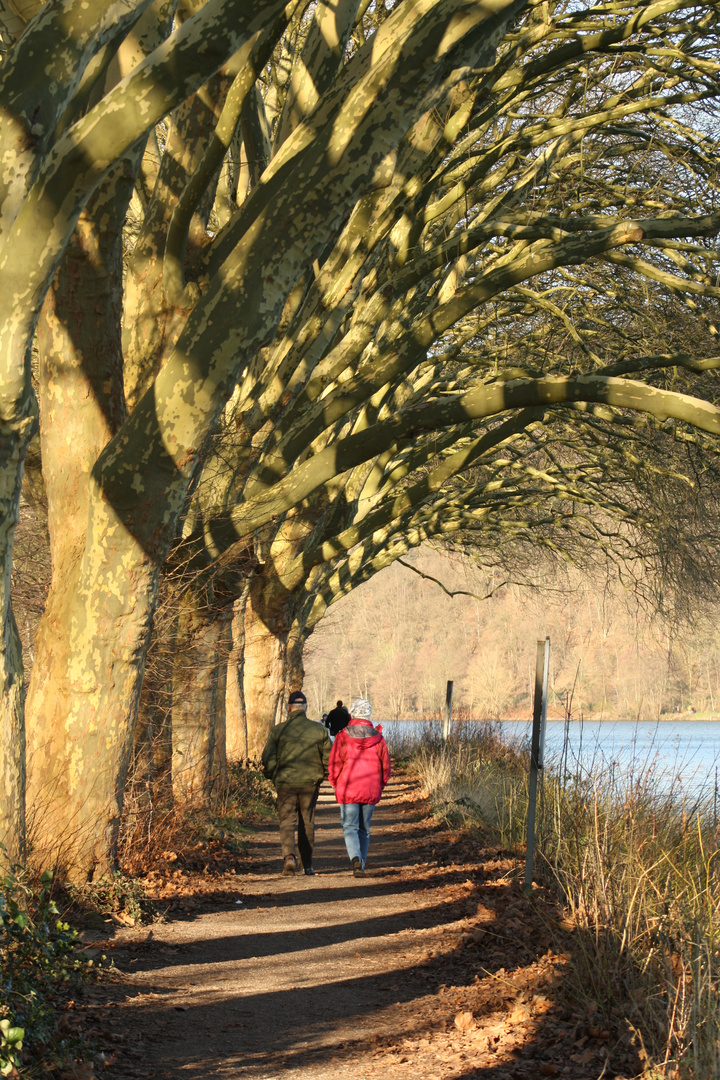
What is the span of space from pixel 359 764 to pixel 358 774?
117 mm

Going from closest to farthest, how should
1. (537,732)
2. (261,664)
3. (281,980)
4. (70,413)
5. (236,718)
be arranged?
(281,980) → (537,732) → (70,413) → (261,664) → (236,718)

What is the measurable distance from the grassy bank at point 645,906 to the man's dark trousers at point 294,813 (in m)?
2.09

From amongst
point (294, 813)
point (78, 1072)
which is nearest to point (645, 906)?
point (78, 1072)

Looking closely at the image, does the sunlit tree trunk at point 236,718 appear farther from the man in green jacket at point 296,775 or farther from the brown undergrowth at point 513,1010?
the brown undergrowth at point 513,1010

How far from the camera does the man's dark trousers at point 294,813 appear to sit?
10.3 metres

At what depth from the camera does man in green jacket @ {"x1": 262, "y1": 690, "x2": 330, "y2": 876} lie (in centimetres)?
1030

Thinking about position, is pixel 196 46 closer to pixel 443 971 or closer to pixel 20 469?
pixel 20 469

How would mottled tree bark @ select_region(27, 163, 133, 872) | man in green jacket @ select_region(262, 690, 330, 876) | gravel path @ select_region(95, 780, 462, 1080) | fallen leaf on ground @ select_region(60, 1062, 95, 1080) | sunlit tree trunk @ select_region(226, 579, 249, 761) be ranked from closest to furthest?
fallen leaf on ground @ select_region(60, 1062, 95, 1080) → gravel path @ select_region(95, 780, 462, 1080) → mottled tree bark @ select_region(27, 163, 133, 872) → man in green jacket @ select_region(262, 690, 330, 876) → sunlit tree trunk @ select_region(226, 579, 249, 761)

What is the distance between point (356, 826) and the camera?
34.0ft

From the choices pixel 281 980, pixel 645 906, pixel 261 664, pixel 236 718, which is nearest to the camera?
pixel 645 906

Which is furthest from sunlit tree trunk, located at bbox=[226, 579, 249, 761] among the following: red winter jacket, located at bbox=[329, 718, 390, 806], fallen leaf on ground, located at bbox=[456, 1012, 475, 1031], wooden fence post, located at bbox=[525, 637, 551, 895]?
fallen leaf on ground, located at bbox=[456, 1012, 475, 1031]

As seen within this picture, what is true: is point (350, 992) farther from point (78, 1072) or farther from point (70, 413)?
point (70, 413)

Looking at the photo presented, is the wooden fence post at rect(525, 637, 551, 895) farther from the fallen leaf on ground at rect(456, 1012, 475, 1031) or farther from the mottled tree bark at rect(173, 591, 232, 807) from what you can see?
the mottled tree bark at rect(173, 591, 232, 807)

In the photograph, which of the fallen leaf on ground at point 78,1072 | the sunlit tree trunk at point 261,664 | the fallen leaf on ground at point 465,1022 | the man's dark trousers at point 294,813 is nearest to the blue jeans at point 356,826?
the man's dark trousers at point 294,813
